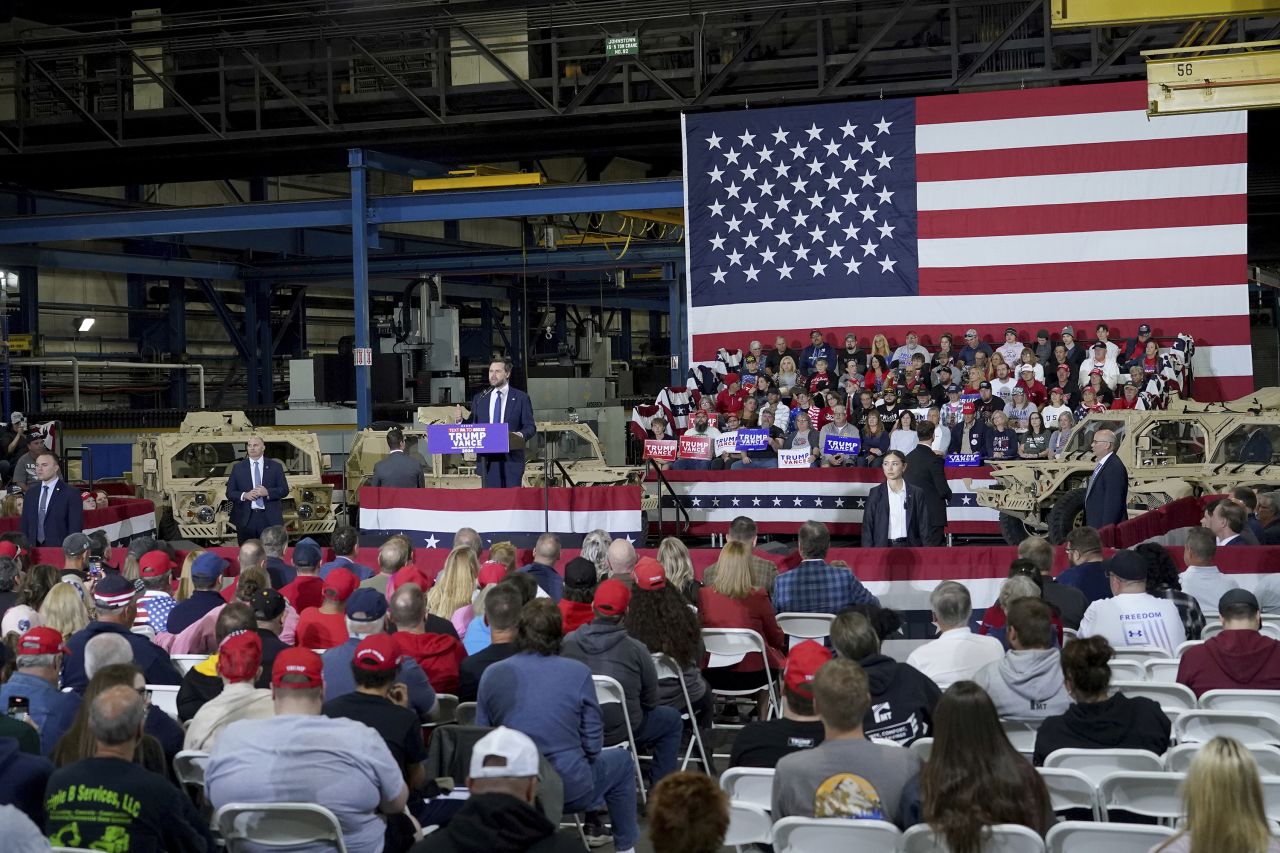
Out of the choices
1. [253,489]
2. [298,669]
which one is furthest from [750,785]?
[253,489]

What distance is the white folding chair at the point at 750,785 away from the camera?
5.31 meters

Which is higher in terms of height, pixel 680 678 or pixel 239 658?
pixel 239 658

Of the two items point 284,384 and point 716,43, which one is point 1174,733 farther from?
point 284,384

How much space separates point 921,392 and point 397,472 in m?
7.35

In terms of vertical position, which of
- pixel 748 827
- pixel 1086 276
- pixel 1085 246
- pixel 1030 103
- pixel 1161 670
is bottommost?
pixel 748 827

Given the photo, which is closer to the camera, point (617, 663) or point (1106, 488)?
point (617, 663)

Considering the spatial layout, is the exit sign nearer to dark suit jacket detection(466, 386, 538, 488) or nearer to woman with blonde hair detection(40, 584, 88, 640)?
dark suit jacket detection(466, 386, 538, 488)

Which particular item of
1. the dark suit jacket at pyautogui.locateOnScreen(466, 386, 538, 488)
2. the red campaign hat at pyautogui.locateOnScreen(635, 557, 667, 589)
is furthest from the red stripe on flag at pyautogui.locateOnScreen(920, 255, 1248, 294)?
the red campaign hat at pyautogui.locateOnScreen(635, 557, 667, 589)

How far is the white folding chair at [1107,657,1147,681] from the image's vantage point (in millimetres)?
6723

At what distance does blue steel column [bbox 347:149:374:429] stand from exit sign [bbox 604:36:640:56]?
4847 millimetres

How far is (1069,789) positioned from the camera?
5.24m

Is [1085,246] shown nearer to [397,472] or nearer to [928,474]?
[928,474]

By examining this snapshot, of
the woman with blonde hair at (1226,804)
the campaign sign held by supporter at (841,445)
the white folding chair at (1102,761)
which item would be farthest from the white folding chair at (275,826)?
the campaign sign held by supporter at (841,445)

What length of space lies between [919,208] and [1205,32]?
6.34 meters
